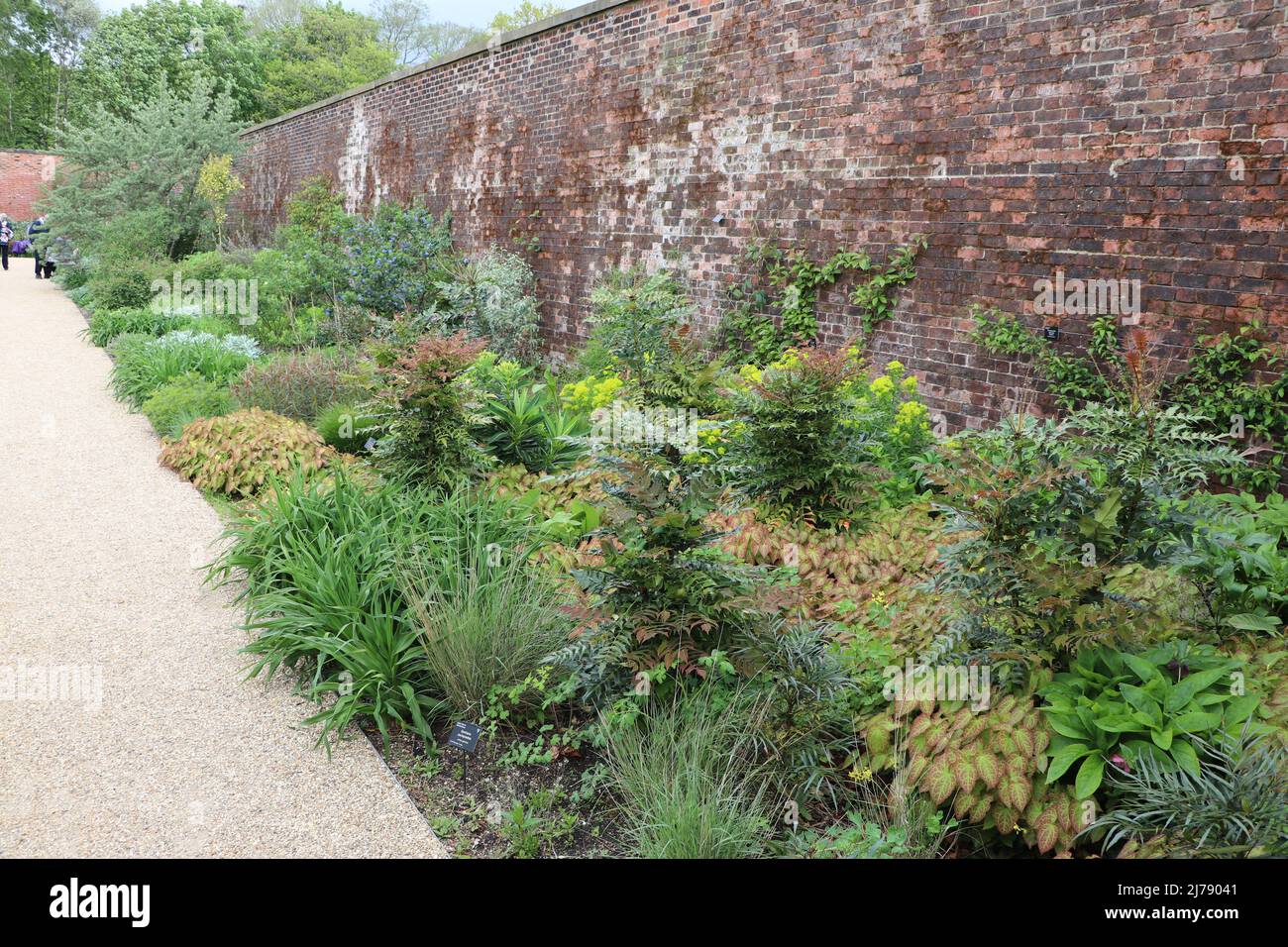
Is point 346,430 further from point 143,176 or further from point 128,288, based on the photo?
point 143,176

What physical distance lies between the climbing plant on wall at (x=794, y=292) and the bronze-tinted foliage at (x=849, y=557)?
91.2 inches

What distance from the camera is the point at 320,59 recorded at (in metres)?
43.6

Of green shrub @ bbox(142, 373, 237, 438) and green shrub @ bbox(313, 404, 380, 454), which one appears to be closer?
green shrub @ bbox(313, 404, 380, 454)

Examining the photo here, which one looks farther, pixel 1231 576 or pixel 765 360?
pixel 765 360

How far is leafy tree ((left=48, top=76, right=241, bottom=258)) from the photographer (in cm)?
1836

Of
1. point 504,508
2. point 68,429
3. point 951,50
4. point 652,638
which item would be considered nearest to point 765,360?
point 951,50

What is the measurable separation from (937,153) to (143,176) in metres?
18.0

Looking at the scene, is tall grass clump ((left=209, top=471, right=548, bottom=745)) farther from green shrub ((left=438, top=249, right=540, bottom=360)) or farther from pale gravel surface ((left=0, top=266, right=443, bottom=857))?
green shrub ((left=438, top=249, right=540, bottom=360))

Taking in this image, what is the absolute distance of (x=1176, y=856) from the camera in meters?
2.66

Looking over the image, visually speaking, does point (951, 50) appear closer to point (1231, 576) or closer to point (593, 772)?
point (1231, 576)

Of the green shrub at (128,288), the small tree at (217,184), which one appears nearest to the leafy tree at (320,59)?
the small tree at (217,184)

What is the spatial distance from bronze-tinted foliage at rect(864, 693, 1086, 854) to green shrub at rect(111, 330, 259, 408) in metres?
8.25

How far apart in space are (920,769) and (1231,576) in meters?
1.58

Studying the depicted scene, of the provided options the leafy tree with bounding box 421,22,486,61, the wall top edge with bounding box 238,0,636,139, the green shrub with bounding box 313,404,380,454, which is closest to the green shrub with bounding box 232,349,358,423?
the green shrub with bounding box 313,404,380,454
